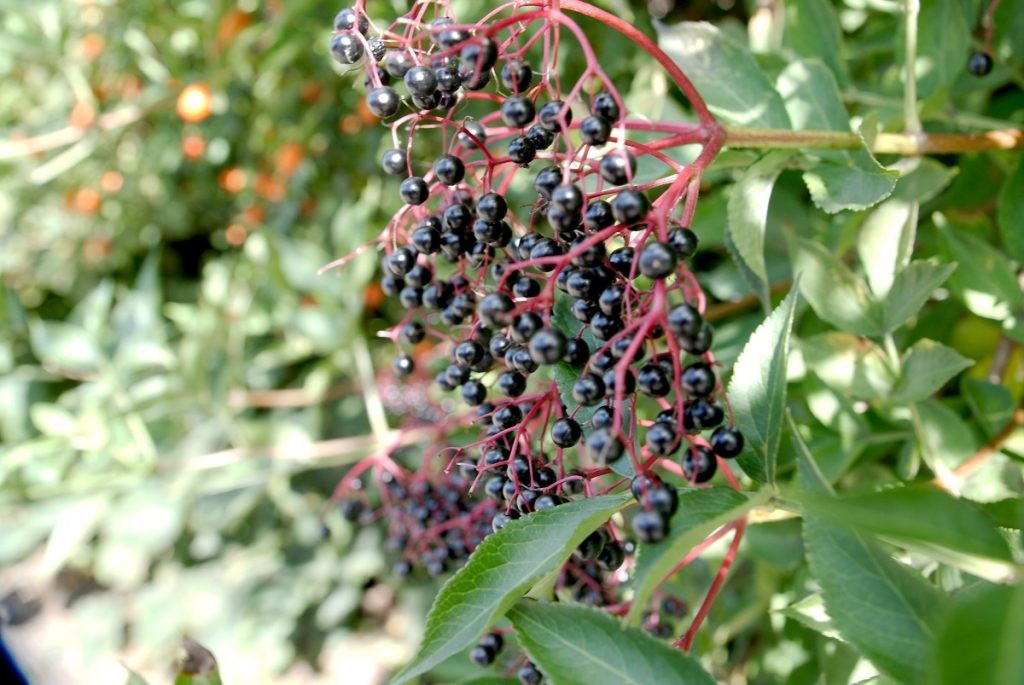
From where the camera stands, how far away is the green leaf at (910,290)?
0.76 metres

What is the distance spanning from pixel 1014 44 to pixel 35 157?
216cm

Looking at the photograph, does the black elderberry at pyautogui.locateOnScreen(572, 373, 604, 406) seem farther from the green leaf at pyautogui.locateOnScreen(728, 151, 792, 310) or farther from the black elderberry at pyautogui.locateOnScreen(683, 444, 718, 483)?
the green leaf at pyautogui.locateOnScreen(728, 151, 792, 310)

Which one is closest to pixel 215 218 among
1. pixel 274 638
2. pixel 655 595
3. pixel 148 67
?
pixel 148 67

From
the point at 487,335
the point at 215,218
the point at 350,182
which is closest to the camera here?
the point at 487,335

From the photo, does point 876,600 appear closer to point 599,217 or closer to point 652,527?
point 652,527

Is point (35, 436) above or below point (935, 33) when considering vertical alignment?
below

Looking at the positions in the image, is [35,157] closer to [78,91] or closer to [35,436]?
[78,91]

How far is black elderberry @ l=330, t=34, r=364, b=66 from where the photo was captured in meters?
0.69

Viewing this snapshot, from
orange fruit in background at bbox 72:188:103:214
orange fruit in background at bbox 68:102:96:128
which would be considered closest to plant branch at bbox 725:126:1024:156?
orange fruit in background at bbox 68:102:96:128

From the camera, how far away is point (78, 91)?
6.29 ft

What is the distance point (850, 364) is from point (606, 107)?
0.45 metres

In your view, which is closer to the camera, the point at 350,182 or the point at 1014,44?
the point at 1014,44

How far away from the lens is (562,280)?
572mm

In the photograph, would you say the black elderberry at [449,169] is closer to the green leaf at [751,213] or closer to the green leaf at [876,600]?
the green leaf at [751,213]
